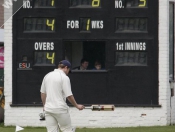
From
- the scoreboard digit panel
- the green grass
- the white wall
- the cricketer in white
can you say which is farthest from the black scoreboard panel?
the cricketer in white

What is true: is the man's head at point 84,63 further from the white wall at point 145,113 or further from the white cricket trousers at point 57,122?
the white cricket trousers at point 57,122

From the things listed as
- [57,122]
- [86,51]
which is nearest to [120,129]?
[86,51]

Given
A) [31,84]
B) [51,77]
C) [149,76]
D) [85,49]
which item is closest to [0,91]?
[31,84]

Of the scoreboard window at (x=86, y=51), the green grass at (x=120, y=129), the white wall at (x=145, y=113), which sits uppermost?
the scoreboard window at (x=86, y=51)

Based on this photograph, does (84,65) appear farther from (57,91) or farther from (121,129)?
→ (57,91)

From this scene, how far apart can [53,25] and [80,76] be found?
1422 millimetres

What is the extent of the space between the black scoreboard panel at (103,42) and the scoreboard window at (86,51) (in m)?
0.04

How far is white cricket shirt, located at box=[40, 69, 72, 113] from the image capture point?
1373cm

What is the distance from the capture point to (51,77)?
1382cm

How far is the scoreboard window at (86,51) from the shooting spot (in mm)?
19188

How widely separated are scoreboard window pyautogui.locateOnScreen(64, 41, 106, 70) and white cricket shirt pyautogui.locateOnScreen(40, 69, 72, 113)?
17.6 feet

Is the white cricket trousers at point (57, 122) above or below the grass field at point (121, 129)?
above

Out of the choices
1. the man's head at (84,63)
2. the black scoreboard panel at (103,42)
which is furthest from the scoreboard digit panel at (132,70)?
the man's head at (84,63)

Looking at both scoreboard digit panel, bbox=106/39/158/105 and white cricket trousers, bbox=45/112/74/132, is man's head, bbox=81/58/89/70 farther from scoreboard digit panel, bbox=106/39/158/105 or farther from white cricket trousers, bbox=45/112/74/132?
white cricket trousers, bbox=45/112/74/132
